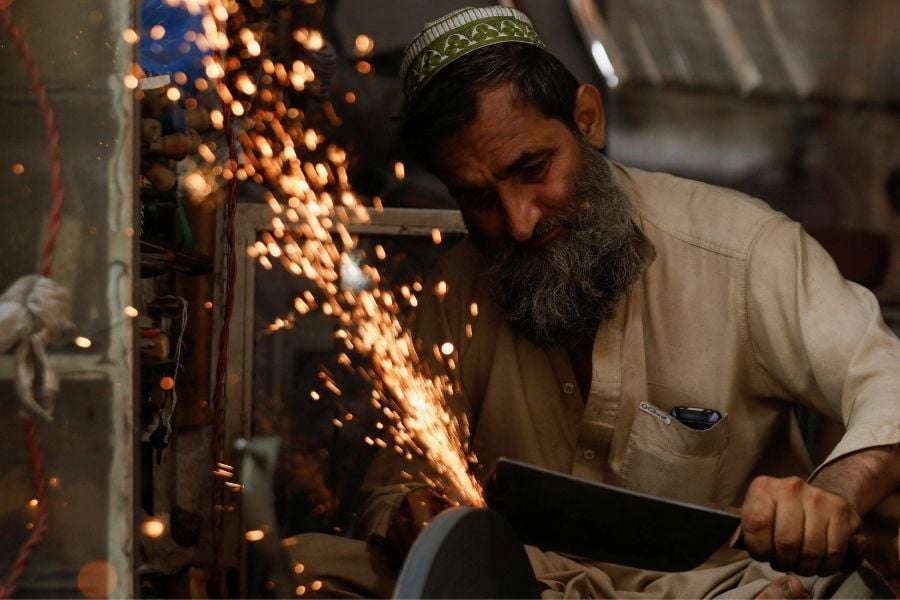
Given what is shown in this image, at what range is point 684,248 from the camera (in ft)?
8.67

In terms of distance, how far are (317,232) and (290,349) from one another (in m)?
0.43

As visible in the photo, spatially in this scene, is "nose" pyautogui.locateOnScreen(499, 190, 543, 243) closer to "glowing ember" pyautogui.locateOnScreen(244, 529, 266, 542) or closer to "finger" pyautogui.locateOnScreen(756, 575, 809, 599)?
"finger" pyautogui.locateOnScreen(756, 575, 809, 599)

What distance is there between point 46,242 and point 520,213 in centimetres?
128

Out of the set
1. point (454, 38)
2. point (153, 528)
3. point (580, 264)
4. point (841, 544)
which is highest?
point (454, 38)

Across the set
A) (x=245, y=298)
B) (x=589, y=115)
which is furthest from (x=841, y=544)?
(x=245, y=298)

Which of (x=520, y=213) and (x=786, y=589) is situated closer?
(x=786, y=589)

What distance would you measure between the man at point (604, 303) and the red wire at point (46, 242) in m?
1.02

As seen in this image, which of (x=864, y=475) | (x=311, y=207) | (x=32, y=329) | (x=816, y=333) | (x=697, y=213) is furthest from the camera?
(x=311, y=207)

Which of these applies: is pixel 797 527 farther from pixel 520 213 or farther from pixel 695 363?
pixel 520 213

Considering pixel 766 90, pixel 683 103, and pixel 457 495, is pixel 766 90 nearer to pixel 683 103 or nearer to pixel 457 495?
pixel 683 103

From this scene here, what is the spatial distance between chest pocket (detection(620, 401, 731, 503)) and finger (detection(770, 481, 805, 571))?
2.70 feet

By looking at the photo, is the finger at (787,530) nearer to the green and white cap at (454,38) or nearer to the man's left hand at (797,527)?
the man's left hand at (797,527)

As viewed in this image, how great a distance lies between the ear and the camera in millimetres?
2762

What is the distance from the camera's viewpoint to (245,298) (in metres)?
3.66
